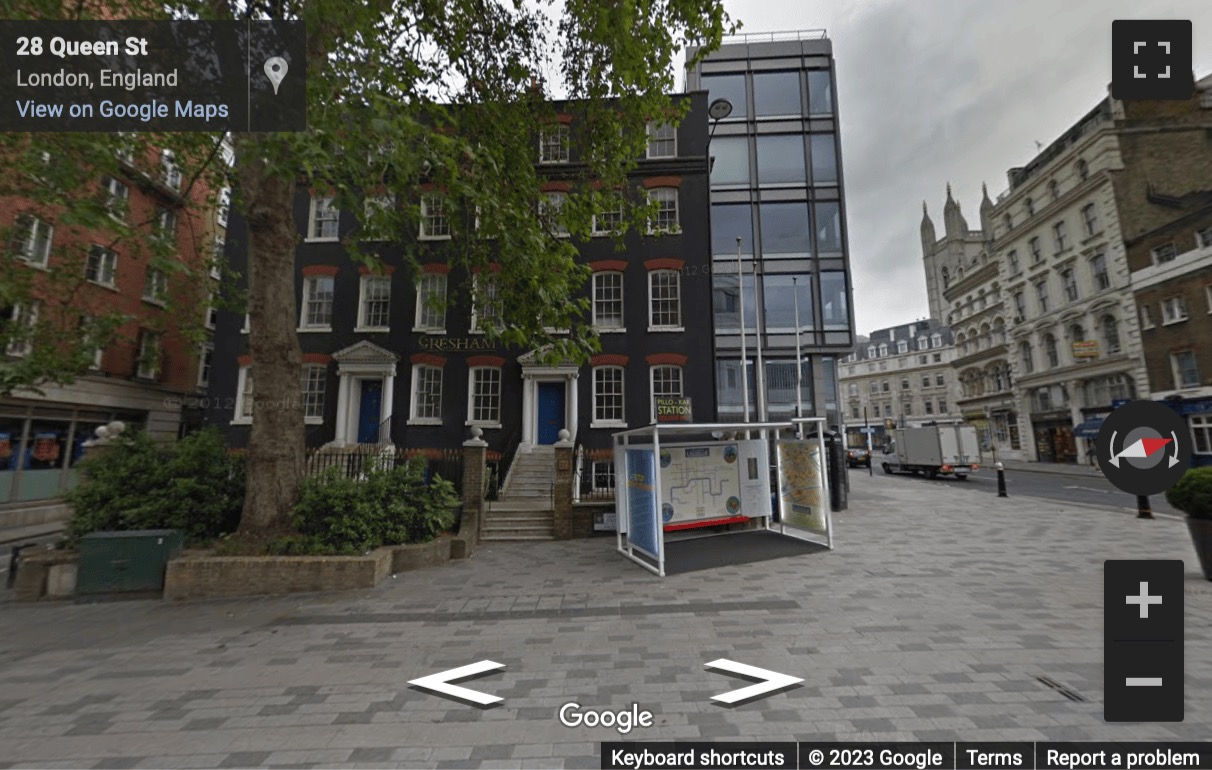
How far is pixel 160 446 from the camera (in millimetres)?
9078

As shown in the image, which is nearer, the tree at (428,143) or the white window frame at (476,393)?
the tree at (428,143)

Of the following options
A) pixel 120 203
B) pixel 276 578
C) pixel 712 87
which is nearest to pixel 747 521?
pixel 276 578

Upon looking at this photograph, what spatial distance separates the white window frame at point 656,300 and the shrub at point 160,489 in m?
12.1

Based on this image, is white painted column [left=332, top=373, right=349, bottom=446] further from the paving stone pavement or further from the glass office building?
the glass office building

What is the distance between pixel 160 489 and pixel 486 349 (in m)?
9.80

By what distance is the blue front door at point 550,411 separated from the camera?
16.6 metres

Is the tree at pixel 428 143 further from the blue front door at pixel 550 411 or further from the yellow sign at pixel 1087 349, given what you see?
the yellow sign at pixel 1087 349

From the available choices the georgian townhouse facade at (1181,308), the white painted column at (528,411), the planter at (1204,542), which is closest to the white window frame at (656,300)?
Result: the white painted column at (528,411)

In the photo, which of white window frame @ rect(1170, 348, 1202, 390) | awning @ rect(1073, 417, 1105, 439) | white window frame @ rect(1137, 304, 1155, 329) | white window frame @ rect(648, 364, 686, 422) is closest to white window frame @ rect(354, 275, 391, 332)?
white window frame @ rect(648, 364, 686, 422)

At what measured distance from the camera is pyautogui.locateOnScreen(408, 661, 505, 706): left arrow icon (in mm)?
4082

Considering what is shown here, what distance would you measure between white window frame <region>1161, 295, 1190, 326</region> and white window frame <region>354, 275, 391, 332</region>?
3612cm

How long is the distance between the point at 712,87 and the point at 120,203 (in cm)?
2597

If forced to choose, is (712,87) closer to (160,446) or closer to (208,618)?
(160,446)

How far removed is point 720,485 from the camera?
1105cm
